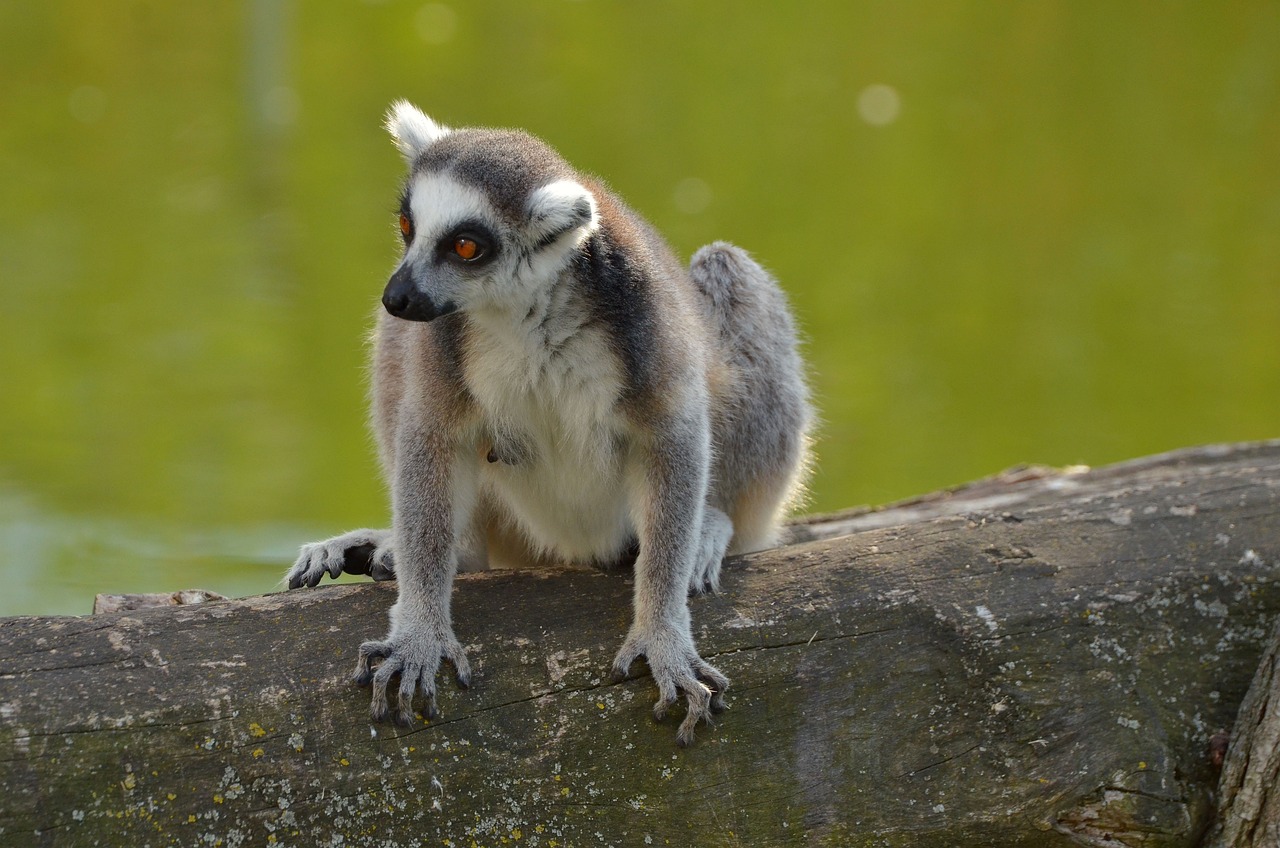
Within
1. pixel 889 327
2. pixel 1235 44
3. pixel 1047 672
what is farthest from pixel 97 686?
pixel 1235 44

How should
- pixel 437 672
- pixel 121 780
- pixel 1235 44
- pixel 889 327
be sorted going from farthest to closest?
pixel 1235 44
pixel 889 327
pixel 437 672
pixel 121 780

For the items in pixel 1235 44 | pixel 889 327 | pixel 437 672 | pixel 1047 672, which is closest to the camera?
pixel 437 672

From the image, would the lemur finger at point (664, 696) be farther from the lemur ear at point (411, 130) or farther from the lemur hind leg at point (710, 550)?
the lemur ear at point (411, 130)

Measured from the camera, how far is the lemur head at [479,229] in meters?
2.99

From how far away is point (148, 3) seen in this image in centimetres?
1051

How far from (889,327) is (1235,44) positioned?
4.41 metres

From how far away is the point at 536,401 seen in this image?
10.6ft

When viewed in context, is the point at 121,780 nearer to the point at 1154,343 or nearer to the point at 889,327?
the point at 889,327

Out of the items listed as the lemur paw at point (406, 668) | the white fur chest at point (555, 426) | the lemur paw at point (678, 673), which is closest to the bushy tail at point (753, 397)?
the white fur chest at point (555, 426)

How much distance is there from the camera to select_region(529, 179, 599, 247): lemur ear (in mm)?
2988

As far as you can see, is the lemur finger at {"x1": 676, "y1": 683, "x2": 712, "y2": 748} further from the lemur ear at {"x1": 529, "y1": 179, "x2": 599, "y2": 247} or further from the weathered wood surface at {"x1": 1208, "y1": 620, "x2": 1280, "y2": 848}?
the weathered wood surface at {"x1": 1208, "y1": 620, "x2": 1280, "y2": 848}

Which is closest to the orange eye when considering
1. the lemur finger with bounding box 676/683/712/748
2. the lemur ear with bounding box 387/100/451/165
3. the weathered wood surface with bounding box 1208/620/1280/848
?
the lemur ear with bounding box 387/100/451/165

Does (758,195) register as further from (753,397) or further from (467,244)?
(467,244)

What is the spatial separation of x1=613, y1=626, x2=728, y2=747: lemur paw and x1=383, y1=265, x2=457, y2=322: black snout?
989 mm
